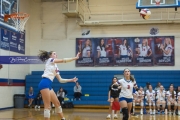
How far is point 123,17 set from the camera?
20.2 m

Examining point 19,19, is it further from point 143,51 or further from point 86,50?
point 143,51

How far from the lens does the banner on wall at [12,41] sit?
57.7 feet

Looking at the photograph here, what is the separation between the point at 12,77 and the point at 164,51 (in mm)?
10030

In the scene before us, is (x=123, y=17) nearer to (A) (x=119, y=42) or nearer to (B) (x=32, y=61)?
(A) (x=119, y=42)

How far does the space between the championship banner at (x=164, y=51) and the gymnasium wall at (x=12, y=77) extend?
9001 millimetres

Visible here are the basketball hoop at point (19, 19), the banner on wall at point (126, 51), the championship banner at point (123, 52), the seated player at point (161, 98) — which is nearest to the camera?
the basketball hoop at point (19, 19)

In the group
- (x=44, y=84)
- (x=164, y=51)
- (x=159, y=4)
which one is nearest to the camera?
(x=44, y=84)

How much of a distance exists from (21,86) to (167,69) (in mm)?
9830

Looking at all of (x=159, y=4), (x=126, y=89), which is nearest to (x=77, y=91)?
(x=159, y=4)

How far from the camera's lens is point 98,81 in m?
19.4

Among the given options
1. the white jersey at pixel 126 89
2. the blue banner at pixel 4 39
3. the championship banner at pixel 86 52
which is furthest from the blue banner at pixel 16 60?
the white jersey at pixel 126 89

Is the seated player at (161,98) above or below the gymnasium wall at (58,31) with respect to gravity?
below

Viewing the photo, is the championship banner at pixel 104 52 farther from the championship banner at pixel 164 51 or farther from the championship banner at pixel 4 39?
the championship banner at pixel 4 39

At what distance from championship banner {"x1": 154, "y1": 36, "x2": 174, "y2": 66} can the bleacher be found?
746 mm
